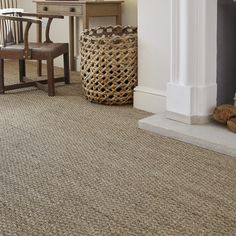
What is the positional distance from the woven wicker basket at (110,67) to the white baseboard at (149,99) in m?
0.11

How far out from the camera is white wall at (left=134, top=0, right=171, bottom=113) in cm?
284

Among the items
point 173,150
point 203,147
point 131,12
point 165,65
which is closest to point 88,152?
point 173,150

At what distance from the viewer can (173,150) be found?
2318mm

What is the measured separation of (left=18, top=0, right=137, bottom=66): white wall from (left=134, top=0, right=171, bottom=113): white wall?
118 centimetres

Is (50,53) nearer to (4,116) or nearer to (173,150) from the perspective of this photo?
(4,116)

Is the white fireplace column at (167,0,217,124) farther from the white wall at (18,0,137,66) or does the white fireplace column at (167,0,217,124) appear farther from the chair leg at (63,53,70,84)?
the white wall at (18,0,137,66)

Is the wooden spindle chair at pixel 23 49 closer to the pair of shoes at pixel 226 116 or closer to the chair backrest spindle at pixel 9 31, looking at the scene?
the chair backrest spindle at pixel 9 31

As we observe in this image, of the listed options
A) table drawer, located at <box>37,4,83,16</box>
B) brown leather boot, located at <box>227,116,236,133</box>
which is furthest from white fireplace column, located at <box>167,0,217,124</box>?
table drawer, located at <box>37,4,83,16</box>

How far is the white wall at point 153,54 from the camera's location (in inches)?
112

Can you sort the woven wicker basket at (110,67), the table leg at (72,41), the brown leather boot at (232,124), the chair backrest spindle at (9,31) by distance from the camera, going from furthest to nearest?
the table leg at (72,41) < the chair backrest spindle at (9,31) < the woven wicker basket at (110,67) < the brown leather boot at (232,124)

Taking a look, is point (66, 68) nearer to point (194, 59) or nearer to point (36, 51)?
point (36, 51)

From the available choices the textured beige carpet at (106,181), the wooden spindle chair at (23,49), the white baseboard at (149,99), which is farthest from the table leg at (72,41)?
the textured beige carpet at (106,181)

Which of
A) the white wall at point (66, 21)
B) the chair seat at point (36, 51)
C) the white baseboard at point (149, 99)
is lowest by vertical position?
the white baseboard at point (149, 99)

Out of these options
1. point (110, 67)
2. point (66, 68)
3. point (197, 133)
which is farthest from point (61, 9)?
point (197, 133)
